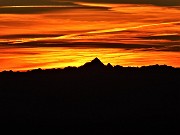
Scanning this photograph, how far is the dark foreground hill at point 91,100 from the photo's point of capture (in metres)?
20.1

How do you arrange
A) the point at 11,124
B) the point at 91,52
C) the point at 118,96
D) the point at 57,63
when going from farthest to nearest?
1. the point at 91,52
2. the point at 57,63
3. the point at 118,96
4. the point at 11,124

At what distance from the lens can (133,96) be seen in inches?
864

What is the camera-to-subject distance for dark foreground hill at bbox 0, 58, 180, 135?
65.8ft

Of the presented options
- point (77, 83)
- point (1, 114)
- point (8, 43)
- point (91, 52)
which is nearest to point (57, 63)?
point (91, 52)

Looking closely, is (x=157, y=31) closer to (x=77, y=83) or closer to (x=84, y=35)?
(x=84, y=35)

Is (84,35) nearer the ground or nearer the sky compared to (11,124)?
nearer the sky

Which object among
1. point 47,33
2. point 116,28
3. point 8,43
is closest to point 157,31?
point 116,28

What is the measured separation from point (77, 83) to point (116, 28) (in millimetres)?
21166

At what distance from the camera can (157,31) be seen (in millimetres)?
43219

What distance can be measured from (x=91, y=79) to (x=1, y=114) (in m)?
3.52

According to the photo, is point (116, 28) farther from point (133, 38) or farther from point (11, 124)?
point (11, 124)

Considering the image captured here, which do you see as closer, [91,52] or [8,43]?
[91,52]

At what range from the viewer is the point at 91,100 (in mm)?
21594

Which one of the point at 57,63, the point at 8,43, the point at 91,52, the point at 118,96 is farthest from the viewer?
the point at 8,43
